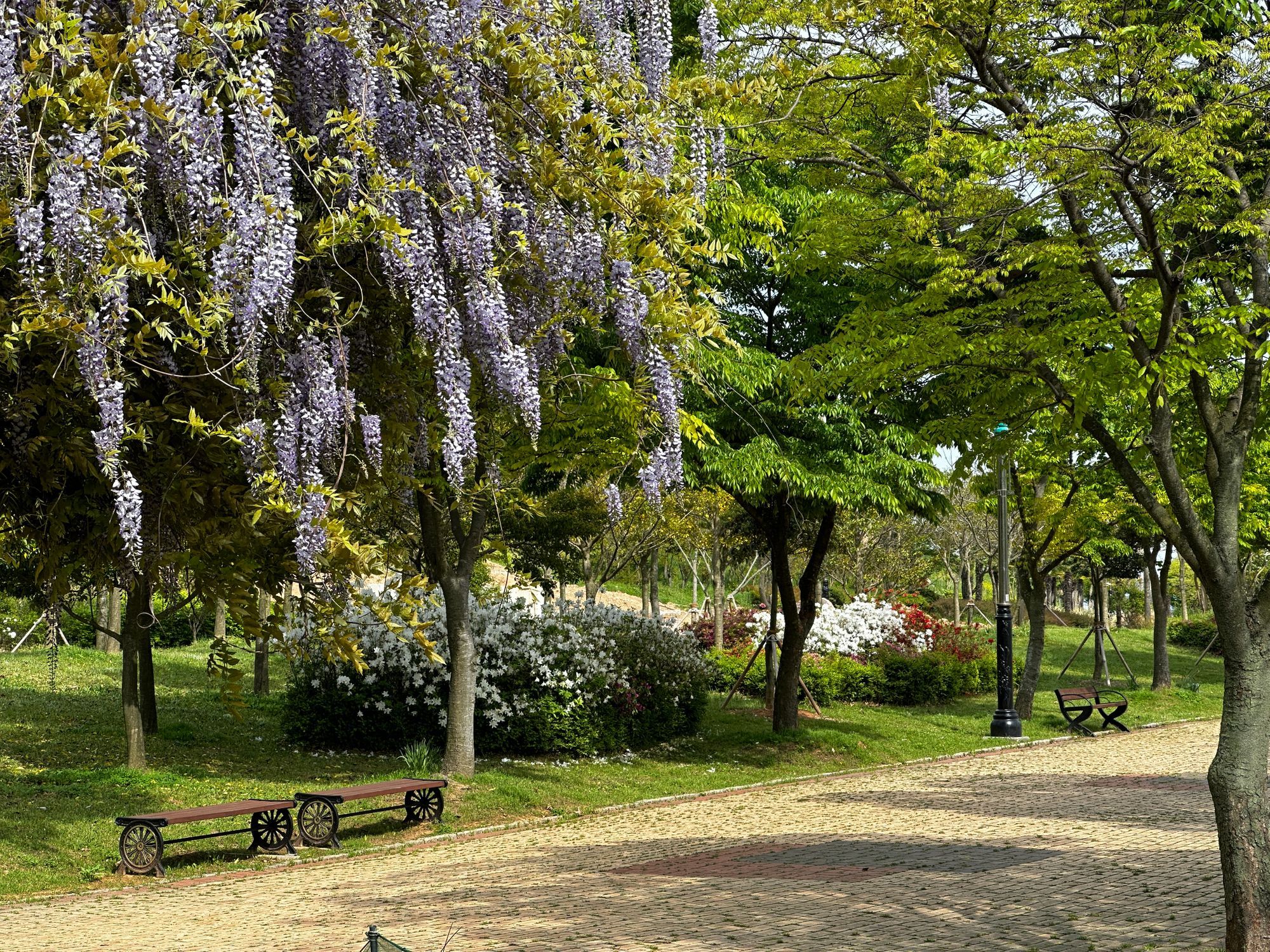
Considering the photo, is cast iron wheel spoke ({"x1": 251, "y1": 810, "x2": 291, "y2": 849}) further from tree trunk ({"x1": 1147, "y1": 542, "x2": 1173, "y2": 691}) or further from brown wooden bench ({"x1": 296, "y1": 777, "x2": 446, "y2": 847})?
tree trunk ({"x1": 1147, "y1": 542, "x2": 1173, "y2": 691})

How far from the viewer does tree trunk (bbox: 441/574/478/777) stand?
1358cm

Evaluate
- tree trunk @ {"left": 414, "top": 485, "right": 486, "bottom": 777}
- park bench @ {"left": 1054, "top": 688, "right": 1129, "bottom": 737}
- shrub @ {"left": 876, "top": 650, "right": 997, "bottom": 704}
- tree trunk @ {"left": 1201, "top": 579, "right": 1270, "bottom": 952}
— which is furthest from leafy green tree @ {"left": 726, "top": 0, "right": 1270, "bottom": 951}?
shrub @ {"left": 876, "top": 650, "right": 997, "bottom": 704}

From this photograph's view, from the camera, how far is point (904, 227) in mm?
9594

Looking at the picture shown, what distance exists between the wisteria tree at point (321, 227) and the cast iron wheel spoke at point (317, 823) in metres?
5.47

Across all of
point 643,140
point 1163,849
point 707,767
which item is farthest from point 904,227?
point 707,767

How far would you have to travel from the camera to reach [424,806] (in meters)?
11.9

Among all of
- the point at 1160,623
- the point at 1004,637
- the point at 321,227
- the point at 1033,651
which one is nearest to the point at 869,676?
the point at 1033,651

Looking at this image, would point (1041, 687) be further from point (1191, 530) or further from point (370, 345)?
point (370, 345)

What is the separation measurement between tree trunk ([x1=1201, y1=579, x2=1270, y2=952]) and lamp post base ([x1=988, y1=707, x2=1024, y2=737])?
13402mm

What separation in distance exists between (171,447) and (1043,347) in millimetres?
5826

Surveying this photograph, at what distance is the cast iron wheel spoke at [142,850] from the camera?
9.66 m

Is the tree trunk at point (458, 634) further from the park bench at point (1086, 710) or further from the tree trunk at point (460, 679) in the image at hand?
the park bench at point (1086, 710)

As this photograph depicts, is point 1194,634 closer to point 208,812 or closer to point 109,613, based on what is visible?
point 109,613

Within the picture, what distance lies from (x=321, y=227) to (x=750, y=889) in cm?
583
